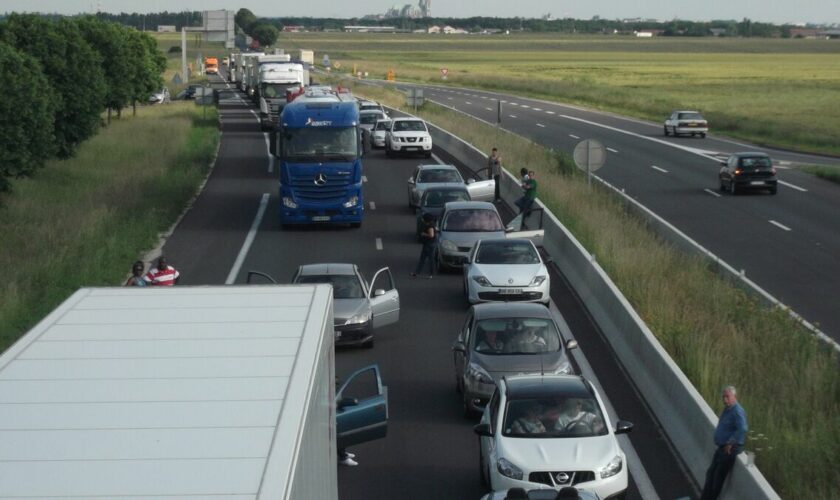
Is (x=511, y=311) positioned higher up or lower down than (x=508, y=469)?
higher up

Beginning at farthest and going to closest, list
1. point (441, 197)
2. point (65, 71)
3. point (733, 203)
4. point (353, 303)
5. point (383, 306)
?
1. point (65, 71)
2. point (733, 203)
3. point (441, 197)
4. point (383, 306)
5. point (353, 303)

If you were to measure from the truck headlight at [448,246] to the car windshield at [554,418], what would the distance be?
565 inches

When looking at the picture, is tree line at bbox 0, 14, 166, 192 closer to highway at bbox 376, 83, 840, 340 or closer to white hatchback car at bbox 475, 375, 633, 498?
highway at bbox 376, 83, 840, 340

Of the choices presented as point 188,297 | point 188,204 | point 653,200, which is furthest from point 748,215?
point 188,297

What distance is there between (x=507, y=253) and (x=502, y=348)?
7.44 m

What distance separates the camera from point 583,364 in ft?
63.4

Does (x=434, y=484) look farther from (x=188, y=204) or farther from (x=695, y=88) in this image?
(x=695, y=88)

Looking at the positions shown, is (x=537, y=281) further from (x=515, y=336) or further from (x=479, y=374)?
(x=479, y=374)

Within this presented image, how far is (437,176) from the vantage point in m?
37.5

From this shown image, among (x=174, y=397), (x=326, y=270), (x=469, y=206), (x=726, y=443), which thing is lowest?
(x=469, y=206)

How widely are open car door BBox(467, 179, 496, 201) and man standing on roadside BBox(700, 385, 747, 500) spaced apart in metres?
25.9

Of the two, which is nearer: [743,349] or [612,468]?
[612,468]

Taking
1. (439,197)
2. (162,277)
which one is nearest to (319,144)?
→ (439,197)

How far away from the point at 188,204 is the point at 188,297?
3052 centimetres
